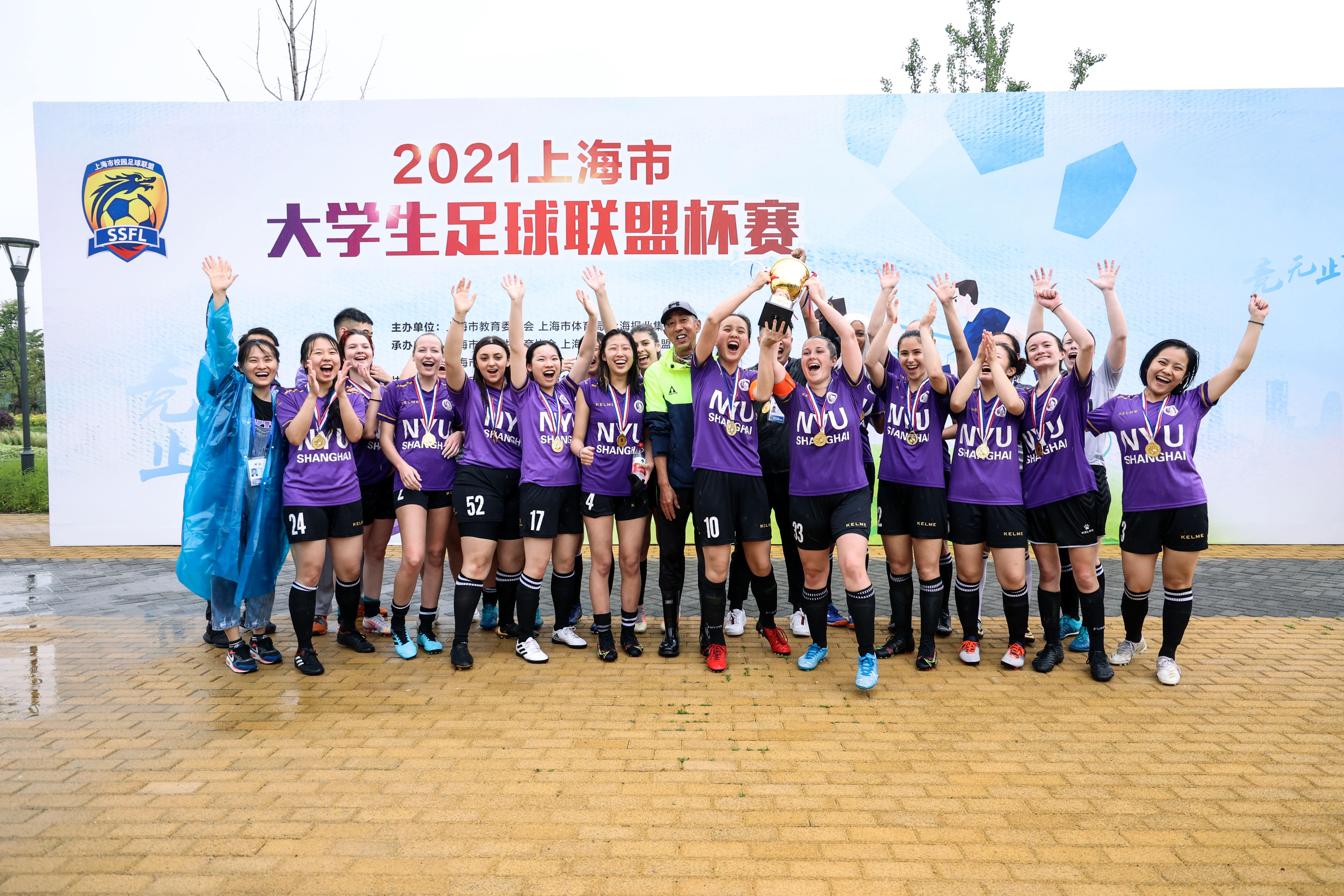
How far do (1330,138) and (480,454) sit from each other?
1022 centimetres

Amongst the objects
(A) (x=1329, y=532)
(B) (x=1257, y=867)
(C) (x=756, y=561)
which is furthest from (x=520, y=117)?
(A) (x=1329, y=532)

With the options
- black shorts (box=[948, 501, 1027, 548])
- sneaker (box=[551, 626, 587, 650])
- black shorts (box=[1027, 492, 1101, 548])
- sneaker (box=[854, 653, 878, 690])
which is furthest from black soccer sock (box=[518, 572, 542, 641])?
black shorts (box=[1027, 492, 1101, 548])

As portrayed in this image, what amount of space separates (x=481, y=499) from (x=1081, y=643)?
13.1 feet

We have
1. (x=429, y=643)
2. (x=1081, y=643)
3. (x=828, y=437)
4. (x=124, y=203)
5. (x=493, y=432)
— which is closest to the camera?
(x=828, y=437)

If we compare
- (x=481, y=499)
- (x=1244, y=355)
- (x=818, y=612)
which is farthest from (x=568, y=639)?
(x=1244, y=355)

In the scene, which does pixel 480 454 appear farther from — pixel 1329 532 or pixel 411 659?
pixel 1329 532

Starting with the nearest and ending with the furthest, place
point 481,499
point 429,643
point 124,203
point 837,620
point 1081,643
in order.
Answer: point 481,499 → point 429,643 → point 1081,643 → point 837,620 → point 124,203

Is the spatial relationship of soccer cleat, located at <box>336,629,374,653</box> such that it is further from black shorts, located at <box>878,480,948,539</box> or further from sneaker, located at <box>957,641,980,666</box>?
sneaker, located at <box>957,641,980,666</box>

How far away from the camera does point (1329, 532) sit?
915 centimetres

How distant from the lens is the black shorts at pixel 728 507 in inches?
182

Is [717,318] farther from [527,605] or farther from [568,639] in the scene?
[568,639]

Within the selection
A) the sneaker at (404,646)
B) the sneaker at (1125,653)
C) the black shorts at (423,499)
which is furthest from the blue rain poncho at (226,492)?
the sneaker at (1125,653)

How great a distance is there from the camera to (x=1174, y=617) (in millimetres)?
4582

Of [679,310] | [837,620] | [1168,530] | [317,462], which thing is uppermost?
[679,310]
